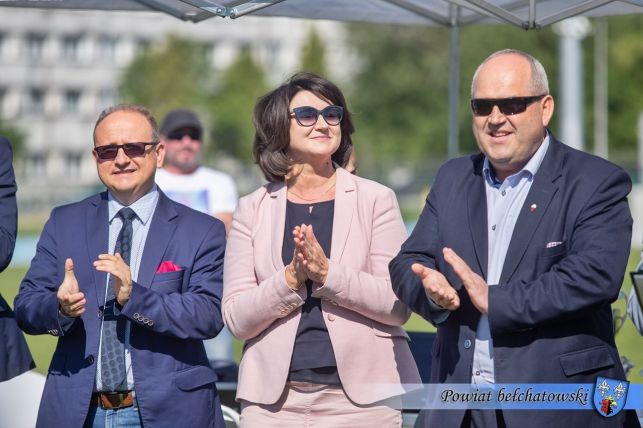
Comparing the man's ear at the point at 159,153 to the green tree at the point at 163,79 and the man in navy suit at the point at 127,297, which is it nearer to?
the man in navy suit at the point at 127,297

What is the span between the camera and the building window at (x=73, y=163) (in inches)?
2499

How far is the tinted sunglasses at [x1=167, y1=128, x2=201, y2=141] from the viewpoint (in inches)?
321

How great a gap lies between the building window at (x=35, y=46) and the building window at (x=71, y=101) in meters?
2.71

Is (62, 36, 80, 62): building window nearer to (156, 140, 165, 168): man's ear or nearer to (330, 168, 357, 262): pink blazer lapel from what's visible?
(156, 140, 165, 168): man's ear

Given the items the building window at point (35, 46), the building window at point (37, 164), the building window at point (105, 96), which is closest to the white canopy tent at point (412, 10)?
the building window at point (37, 164)

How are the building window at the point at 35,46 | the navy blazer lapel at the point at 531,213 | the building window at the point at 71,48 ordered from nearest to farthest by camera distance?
the navy blazer lapel at the point at 531,213 < the building window at the point at 35,46 < the building window at the point at 71,48

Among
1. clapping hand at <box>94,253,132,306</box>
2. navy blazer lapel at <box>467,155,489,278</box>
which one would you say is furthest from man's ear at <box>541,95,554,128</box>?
clapping hand at <box>94,253,132,306</box>

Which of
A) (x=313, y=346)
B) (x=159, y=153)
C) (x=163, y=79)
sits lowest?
(x=313, y=346)

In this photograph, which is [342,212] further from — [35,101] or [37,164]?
[35,101]

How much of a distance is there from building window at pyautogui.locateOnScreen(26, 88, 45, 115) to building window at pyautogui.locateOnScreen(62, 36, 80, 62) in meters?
2.81

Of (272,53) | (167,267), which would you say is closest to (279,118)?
(167,267)

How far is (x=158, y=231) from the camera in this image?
4.17 metres

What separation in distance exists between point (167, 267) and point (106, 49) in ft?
210

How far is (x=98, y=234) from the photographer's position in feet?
13.8
